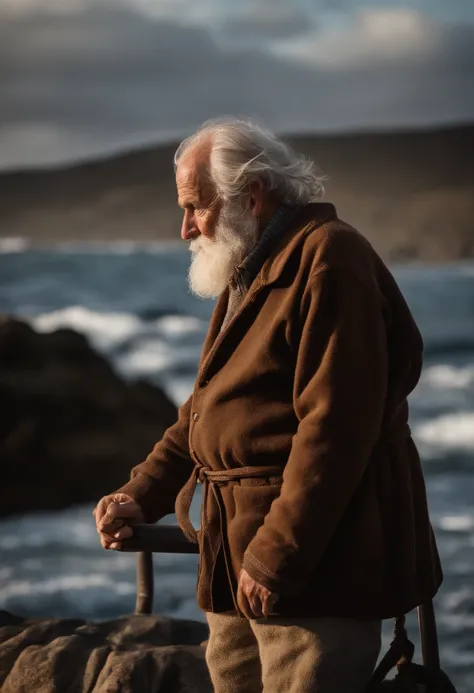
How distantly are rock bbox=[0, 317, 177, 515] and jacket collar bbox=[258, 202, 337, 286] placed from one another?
292 cm

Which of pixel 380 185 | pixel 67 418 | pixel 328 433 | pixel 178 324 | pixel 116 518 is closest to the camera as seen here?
pixel 328 433

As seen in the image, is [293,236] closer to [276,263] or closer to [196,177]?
[276,263]

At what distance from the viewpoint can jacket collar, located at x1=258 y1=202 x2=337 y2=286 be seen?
5.14 ft

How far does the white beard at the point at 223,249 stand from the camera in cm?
167

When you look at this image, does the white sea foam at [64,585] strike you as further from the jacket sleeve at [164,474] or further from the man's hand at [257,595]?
the man's hand at [257,595]

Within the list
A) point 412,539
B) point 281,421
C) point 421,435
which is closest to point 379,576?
point 412,539

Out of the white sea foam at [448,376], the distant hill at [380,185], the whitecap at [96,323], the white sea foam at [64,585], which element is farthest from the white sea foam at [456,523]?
the whitecap at [96,323]

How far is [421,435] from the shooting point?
4098mm

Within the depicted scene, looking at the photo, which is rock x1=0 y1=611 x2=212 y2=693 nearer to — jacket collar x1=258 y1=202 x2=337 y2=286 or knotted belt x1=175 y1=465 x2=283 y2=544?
knotted belt x1=175 y1=465 x2=283 y2=544

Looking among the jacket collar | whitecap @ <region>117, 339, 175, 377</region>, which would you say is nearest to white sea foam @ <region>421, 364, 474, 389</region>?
whitecap @ <region>117, 339, 175, 377</region>

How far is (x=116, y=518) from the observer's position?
1.83 m

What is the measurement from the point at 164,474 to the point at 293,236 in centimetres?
54

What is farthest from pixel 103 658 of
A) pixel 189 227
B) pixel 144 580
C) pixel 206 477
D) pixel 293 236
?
pixel 293 236

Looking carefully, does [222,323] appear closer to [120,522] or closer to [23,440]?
[120,522]
